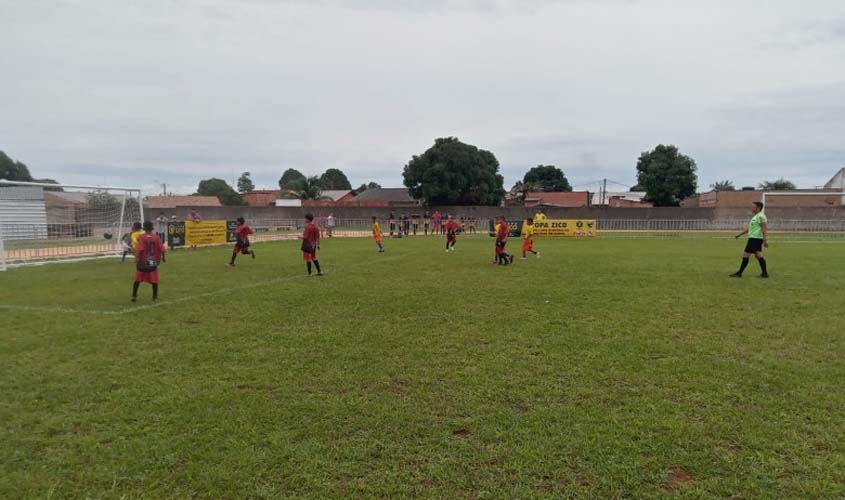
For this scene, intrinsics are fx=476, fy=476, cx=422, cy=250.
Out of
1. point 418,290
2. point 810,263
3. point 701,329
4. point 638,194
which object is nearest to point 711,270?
point 810,263

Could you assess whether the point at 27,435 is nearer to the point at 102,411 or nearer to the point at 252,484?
the point at 102,411

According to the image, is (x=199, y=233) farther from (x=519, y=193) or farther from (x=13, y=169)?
(x=13, y=169)

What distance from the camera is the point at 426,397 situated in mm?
4625

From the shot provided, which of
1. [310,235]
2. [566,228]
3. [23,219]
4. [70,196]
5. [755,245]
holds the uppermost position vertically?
[70,196]

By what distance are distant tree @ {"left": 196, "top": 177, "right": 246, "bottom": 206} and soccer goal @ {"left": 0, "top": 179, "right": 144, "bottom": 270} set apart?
65373 millimetres

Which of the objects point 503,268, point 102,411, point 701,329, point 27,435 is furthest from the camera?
point 503,268

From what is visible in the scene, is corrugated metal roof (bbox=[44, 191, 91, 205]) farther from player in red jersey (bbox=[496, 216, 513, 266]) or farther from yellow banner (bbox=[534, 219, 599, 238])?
yellow banner (bbox=[534, 219, 599, 238])

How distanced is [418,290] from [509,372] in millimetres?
5537

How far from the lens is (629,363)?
5496 millimetres

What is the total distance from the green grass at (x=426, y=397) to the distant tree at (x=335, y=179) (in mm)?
106498

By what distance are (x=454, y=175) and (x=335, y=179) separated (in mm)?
68348

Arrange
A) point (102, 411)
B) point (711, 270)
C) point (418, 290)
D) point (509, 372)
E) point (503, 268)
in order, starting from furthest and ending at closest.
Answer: point (503, 268), point (711, 270), point (418, 290), point (509, 372), point (102, 411)

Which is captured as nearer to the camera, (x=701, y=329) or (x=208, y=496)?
(x=208, y=496)

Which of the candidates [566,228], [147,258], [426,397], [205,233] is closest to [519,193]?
[566,228]
